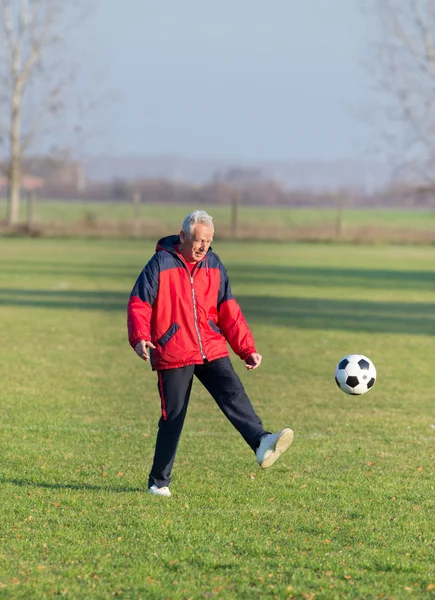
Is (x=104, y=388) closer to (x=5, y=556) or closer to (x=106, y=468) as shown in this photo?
(x=106, y=468)

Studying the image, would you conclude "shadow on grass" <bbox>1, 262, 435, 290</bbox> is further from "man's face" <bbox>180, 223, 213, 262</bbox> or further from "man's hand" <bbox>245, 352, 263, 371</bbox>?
"man's face" <bbox>180, 223, 213, 262</bbox>

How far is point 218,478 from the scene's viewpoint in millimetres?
7609

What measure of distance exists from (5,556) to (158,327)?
1865 millimetres

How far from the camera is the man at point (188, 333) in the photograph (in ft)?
22.2

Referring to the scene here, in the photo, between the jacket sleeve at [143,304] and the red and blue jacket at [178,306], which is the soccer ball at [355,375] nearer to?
the red and blue jacket at [178,306]

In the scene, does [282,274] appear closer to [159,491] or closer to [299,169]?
[159,491]

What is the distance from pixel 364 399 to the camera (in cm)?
1132

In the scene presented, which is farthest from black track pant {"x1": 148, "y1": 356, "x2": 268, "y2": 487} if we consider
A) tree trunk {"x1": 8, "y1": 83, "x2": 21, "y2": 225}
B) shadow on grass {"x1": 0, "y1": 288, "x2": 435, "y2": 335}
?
tree trunk {"x1": 8, "y1": 83, "x2": 21, "y2": 225}

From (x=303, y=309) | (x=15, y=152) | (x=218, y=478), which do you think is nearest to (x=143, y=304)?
(x=218, y=478)

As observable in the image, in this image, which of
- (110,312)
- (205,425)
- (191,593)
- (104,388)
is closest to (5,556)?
(191,593)

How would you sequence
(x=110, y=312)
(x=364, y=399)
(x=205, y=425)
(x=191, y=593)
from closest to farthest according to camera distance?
1. (x=191, y=593)
2. (x=205, y=425)
3. (x=364, y=399)
4. (x=110, y=312)

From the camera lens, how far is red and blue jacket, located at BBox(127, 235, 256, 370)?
6793mm

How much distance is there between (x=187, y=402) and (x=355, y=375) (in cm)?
257

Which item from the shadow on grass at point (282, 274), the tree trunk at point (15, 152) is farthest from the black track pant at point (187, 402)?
the tree trunk at point (15, 152)
